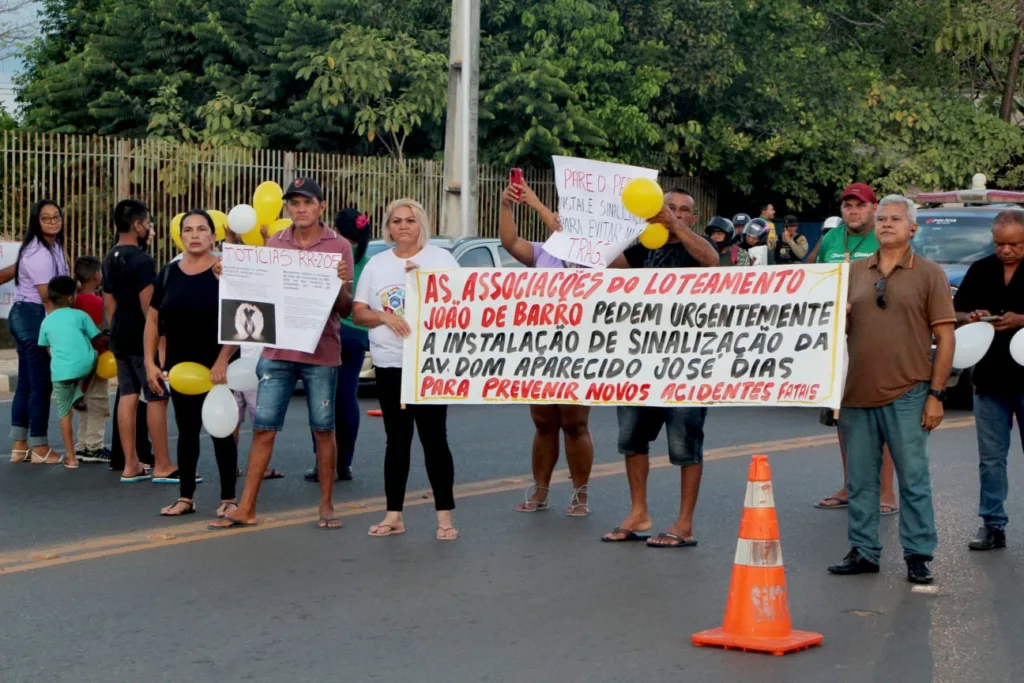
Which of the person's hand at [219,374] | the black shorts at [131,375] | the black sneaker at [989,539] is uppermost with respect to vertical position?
the person's hand at [219,374]

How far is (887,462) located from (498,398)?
2.72 metres

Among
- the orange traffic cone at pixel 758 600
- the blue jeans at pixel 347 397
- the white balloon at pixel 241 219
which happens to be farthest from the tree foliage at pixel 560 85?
the orange traffic cone at pixel 758 600

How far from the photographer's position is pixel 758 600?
246 inches

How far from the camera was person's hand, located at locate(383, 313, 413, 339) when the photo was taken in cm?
847

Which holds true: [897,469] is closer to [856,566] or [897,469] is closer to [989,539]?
[856,566]

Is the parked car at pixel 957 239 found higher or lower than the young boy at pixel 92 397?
higher

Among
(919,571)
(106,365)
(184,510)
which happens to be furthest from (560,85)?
A: (919,571)

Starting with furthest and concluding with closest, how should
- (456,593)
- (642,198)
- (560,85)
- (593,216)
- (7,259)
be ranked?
1. (560,85)
2. (7,259)
3. (593,216)
4. (642,198)
5. (456,593)

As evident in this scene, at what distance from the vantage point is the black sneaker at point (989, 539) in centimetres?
830

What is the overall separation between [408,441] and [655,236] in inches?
66.9

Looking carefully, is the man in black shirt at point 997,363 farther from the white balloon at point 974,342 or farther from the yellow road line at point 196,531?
the yellow road line at point 196,531

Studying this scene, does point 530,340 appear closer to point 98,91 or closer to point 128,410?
point 128,410

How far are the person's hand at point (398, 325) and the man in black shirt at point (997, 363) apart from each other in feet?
9.33

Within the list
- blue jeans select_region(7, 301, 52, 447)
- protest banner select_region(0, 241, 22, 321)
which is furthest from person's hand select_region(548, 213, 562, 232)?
protest banner select_region(0, 241, 22, 321)
